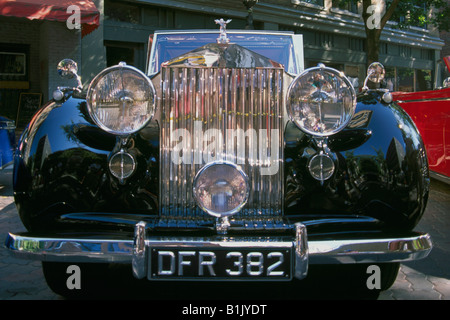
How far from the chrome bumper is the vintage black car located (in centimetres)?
6

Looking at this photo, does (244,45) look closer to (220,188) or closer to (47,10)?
(220,188)

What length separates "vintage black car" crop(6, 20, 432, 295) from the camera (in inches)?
88.0

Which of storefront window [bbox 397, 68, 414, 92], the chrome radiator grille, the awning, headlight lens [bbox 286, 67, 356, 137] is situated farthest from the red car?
storefront window [bbox 397, 68, 414, 92]

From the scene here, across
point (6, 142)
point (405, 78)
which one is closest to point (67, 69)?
point (6, 142)

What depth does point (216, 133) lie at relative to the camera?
7.79ft

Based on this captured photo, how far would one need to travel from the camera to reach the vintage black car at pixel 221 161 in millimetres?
2234

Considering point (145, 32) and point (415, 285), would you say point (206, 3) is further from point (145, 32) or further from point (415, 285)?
point (415, 285)

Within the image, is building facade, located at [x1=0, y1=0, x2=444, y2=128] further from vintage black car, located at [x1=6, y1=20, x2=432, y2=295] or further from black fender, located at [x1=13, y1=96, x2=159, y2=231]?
black fender, located at [x1=13, y1=96, x2=159, y2=231]

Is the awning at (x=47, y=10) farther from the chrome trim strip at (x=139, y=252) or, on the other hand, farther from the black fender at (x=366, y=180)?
the chrome trim strip at (x=139, y=252)

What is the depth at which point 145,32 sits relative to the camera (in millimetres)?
11836

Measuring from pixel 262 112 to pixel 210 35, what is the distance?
1840 millimetres

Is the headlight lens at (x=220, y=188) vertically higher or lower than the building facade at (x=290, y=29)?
lower

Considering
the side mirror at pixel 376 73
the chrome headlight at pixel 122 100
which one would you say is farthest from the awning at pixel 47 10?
the side mirror at pixel 376 73

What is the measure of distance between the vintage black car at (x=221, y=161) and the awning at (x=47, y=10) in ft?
20.5
